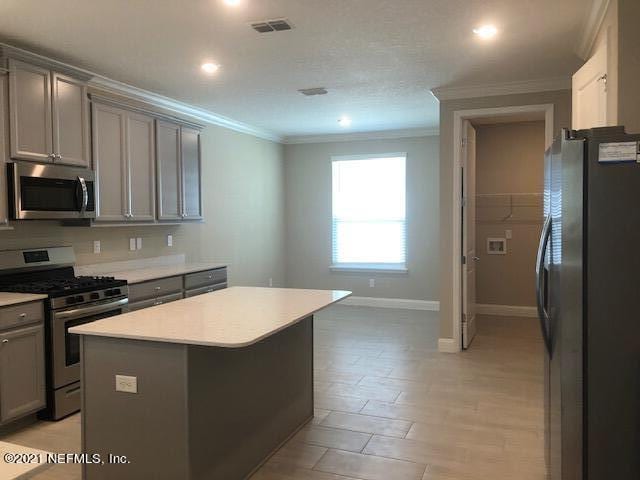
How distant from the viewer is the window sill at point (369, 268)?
7.61 metres

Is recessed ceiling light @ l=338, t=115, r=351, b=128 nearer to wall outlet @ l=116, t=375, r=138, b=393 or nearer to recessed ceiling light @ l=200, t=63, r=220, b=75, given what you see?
recessed ceiling light @ l=200, t=63, r=220, b=75

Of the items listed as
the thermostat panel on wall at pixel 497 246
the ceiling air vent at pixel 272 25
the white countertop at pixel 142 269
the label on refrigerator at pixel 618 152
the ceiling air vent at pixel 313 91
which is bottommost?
the white countertop at pixel 142 269

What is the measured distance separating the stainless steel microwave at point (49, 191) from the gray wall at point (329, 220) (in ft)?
14.2

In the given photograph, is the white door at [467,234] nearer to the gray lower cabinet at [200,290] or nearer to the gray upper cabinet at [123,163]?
the gray lower cabinet at [200,290]

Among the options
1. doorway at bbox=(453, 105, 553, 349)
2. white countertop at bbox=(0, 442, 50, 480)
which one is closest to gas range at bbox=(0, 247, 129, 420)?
white countertop at bbox=(0, 442, 50, 480)

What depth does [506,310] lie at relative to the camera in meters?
6.94

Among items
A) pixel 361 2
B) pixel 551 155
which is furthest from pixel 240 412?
pixel 361 2

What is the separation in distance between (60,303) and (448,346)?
3.57 metres

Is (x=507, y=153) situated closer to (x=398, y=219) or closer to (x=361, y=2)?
(x=398, y=219)

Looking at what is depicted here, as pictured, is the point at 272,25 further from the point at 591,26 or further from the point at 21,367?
the point at 21,367

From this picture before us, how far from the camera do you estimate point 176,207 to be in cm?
522

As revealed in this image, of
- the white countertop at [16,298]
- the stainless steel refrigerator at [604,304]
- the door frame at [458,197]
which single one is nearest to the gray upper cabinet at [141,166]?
the white countertop at [16,298]

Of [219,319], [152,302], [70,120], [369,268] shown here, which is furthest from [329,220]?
[219,319]

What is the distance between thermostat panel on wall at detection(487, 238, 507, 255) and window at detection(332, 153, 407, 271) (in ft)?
3.99
